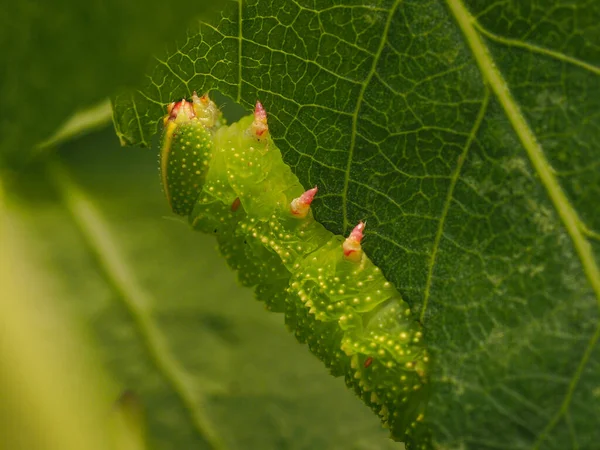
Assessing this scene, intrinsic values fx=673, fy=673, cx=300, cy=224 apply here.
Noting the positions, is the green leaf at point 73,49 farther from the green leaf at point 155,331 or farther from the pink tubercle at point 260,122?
the green leaf at point 155,331

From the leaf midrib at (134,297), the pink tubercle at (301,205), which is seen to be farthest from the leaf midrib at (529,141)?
the leaf midrib at (134,297)

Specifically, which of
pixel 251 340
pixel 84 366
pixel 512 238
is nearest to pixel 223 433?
pixel 251 340

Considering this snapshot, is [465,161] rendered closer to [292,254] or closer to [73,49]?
[292,254]

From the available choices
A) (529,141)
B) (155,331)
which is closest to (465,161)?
(529,141)

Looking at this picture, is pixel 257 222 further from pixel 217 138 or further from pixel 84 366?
pixel 84 366

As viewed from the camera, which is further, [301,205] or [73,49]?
[301,205]

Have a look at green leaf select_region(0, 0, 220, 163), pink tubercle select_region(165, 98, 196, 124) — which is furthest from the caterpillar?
green leaf select_region(0, 0, 220, 163)
